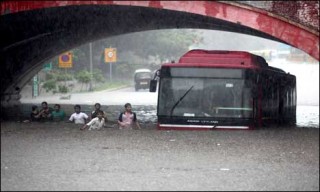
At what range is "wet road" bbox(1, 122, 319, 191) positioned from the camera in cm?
921

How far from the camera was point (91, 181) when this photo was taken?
9.23 meters

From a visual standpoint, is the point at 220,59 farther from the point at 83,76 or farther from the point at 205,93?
the point at 83,76

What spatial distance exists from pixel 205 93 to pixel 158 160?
16.6 ft

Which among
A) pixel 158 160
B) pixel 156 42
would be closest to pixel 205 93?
pixel 158 160

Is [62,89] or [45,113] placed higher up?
[62,89]

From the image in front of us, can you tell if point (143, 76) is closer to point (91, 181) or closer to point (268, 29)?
point (268, 29)

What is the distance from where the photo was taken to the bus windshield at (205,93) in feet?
52.5

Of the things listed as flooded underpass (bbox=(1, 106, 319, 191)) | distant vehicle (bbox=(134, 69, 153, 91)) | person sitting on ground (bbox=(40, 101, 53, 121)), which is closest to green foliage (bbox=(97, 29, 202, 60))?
distant vehicle (bbox=(134, 69, 153, 91))

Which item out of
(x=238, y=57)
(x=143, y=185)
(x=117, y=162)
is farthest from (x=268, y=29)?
(x=143, y=185)

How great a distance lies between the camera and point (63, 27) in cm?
2431

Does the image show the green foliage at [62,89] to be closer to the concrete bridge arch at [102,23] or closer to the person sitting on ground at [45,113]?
the concrete bridge arch at [102,23]

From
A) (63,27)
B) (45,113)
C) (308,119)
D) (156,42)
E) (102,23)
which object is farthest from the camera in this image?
(156,42)

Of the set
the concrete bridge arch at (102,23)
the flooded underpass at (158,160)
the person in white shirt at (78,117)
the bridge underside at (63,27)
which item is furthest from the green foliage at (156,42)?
the flooded underpass at (158,160)

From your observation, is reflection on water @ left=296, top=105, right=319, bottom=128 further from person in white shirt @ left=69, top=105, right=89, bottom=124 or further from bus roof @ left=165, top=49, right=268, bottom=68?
person in white shirt @ left=69, top=105, right=89, bottom=124
